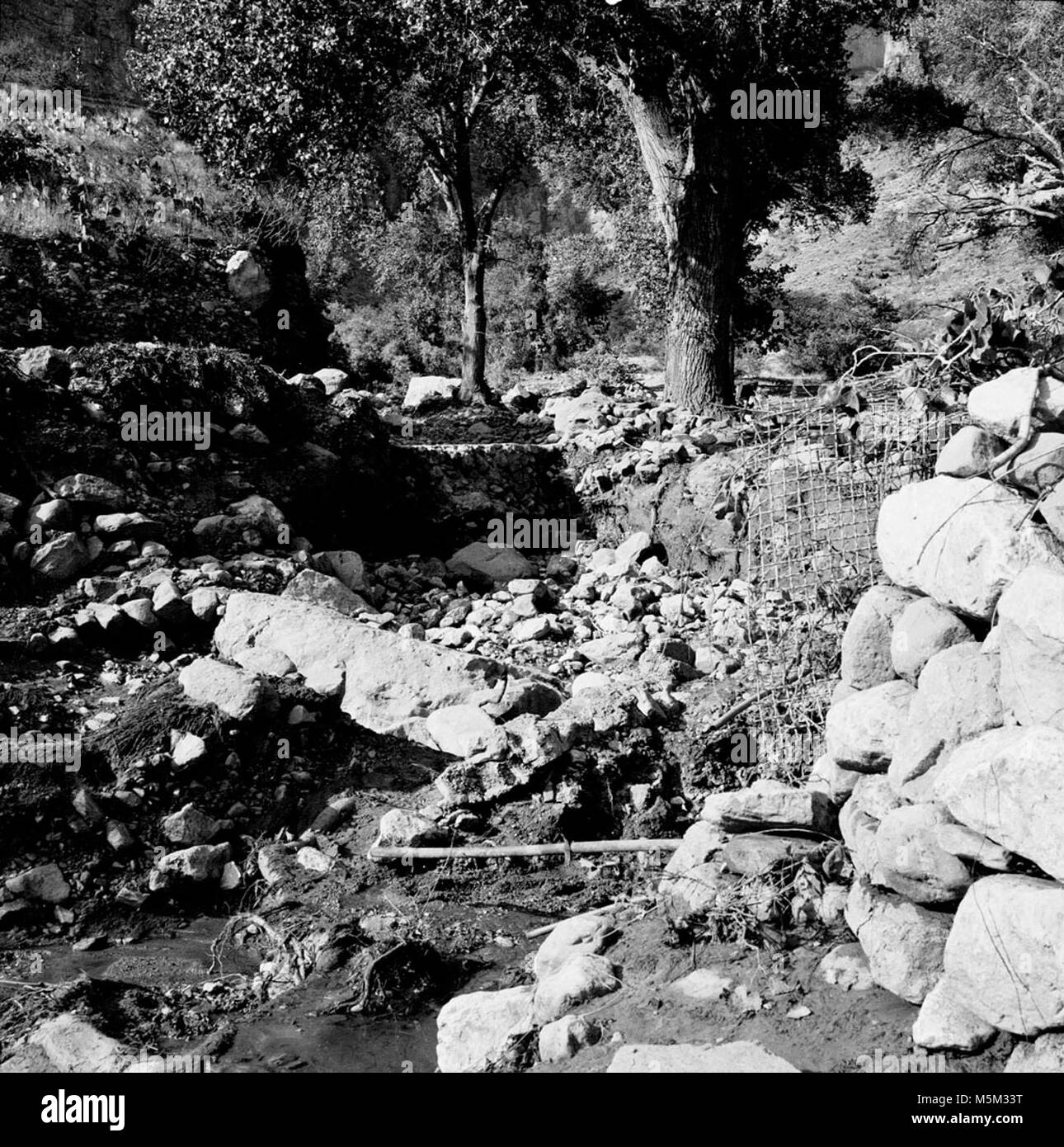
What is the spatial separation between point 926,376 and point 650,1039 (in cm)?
256

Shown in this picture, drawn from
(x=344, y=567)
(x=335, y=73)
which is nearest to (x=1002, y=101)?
(x=335, y=73)

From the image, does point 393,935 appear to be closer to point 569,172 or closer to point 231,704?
point 231,704

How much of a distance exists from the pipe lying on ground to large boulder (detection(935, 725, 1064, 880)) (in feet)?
6.50

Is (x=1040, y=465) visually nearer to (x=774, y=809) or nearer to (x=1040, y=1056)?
(x=774, y=809)

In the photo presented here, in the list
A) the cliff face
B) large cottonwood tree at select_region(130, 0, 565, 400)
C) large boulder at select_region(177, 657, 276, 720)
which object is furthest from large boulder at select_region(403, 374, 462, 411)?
the cliff face

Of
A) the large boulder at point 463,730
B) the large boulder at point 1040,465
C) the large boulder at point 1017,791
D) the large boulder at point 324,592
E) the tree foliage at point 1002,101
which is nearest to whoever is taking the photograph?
the large boulder at point 1017,791

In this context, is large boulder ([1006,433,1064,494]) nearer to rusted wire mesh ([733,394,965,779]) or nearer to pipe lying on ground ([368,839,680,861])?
rusted wire mesh ([733,394,965,779])

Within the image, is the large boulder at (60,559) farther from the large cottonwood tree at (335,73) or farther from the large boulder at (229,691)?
the large cottonwood tree at (335,73)

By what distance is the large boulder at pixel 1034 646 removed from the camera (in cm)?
300

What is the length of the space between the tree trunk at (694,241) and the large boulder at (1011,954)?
29.0 ft

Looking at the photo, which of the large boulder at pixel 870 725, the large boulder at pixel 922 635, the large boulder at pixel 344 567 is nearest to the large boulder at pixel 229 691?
the large boulder at pixel 344 567

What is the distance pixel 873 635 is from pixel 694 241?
795cm

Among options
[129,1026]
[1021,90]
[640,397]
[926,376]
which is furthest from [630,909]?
[1021,90]

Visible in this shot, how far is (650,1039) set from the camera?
3250 mm
